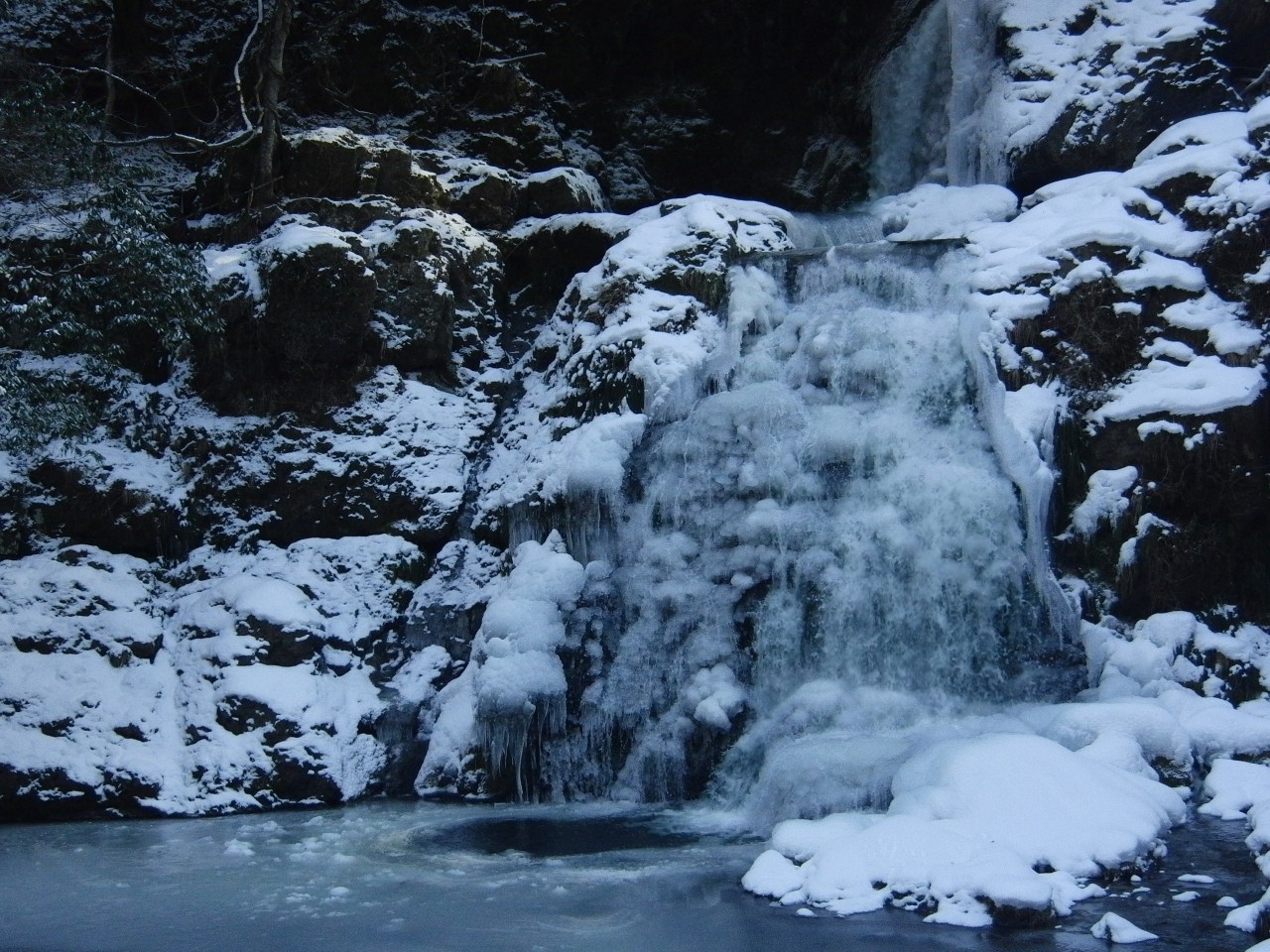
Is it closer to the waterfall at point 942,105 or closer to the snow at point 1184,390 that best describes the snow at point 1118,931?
the snow at point 1184,390

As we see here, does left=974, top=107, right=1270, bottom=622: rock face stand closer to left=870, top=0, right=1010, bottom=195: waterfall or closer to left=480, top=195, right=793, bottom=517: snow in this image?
left=480, top=195, right=793, bottom=517: snow

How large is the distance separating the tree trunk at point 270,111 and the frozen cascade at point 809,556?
234 inches

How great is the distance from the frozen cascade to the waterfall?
412 cm

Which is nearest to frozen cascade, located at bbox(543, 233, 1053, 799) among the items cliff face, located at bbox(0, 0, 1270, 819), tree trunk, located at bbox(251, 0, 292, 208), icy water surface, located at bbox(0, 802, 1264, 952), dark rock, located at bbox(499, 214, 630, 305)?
cliff face, located at bbox(0, 0, 1270, 819)

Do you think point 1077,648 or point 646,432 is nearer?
point 1077,648

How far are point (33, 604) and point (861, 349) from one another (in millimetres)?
8257

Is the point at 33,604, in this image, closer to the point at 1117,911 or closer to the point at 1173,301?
the point at 1117,911

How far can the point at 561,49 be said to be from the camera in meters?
17.7

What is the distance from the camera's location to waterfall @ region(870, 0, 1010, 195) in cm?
1399

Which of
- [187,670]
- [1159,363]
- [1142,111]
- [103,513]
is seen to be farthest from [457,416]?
[1142,111]

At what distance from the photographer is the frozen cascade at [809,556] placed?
8898 mm

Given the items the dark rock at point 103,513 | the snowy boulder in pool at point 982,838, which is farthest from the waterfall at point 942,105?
the dark rock at point 103,513

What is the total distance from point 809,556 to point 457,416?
15.6 feet

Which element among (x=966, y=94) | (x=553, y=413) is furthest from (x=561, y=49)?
(x=553, y=413)
